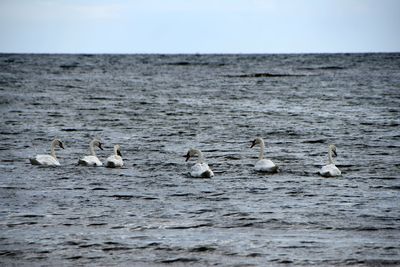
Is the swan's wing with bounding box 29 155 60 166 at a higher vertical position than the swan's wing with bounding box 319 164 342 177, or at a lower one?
higher

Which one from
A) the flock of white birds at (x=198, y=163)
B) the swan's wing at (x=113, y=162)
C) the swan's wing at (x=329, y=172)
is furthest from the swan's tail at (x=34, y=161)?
the swan's wing at (x=329, y=172)

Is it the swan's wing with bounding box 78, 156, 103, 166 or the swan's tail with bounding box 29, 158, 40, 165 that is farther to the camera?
the swan's wing with bounding box 78, 156, 103, 166

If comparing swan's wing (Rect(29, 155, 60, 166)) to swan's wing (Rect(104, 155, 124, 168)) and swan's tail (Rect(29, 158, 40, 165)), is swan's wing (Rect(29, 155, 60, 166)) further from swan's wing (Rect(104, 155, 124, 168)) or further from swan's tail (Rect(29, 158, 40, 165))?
swan's wing (Rect(104, 155, 124, 168))

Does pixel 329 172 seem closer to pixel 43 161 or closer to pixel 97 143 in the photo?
pixel 97 143

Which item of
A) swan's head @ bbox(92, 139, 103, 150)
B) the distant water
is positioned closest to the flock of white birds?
the distant water

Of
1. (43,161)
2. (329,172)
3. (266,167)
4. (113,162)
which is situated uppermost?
(43,161)

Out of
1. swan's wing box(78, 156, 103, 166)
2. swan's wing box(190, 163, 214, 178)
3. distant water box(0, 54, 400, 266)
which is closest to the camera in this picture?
distant water box(0, 54, 400, 266)

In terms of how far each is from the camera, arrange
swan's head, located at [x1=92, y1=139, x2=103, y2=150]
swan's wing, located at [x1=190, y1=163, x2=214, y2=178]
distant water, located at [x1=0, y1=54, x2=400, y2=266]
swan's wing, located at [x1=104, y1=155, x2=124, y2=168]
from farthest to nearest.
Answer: swan's head, located at [x1=92, y1=139, x2=103, y2=150], swan's wing, located at [x1=104, y1=155, x2=124, y2=168], swan's wing, located at [x1=190, y1=163, x2=214, y2=178], distant water, located at [x1=0, y1=54, x2=400, y2=266]

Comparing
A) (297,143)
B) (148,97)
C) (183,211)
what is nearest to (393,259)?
(183,211)

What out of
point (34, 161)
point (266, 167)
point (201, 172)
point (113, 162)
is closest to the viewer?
point (201, 172)

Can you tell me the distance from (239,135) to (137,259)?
1656cm

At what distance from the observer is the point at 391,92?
162ft

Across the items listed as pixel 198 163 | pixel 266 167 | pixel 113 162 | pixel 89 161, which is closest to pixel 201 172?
pixel 198 163

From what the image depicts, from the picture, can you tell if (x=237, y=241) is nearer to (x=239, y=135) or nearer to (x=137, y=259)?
(x=137, y=259)
